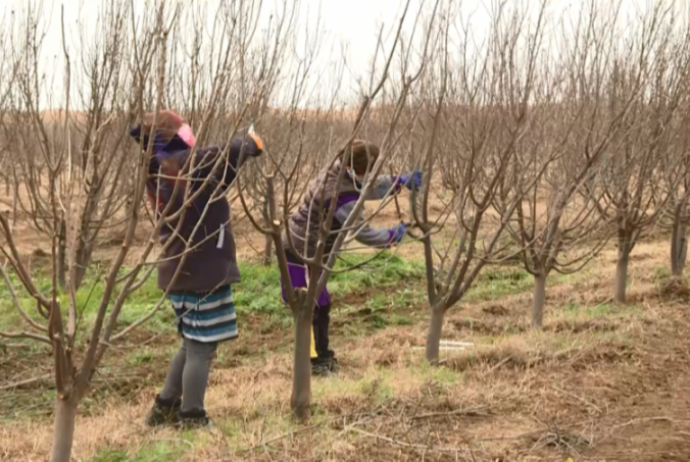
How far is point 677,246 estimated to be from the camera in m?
7.29

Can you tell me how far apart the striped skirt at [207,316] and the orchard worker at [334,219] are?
15.9 inches

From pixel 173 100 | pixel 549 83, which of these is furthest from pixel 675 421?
pixel 173 100

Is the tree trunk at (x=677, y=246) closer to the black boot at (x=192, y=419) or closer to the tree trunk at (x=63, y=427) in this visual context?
the black boot at (x=192, y=419)

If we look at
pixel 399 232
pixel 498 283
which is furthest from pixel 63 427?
pixel 498 283

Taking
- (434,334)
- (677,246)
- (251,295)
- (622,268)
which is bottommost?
(251,295)

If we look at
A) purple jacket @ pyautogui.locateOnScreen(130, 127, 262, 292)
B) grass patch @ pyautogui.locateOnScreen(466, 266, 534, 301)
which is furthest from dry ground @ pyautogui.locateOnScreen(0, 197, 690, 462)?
grass patch @ pyautogui.locateOnScreen(466, 266, 534, 301)

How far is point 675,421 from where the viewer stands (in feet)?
11.2

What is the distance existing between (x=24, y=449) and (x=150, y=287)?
5.26 m

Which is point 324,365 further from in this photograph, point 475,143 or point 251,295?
point 251,295

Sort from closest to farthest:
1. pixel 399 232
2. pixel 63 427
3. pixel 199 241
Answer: pixel 63 427
pixel 199 241
pixel 399 232

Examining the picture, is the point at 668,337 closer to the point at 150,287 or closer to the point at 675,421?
the point at 675,421

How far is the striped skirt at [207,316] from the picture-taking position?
312cm

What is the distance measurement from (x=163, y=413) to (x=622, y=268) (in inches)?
183

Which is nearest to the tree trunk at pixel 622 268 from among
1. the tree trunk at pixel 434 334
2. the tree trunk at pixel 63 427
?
the tree trunk at pixel 434 334
